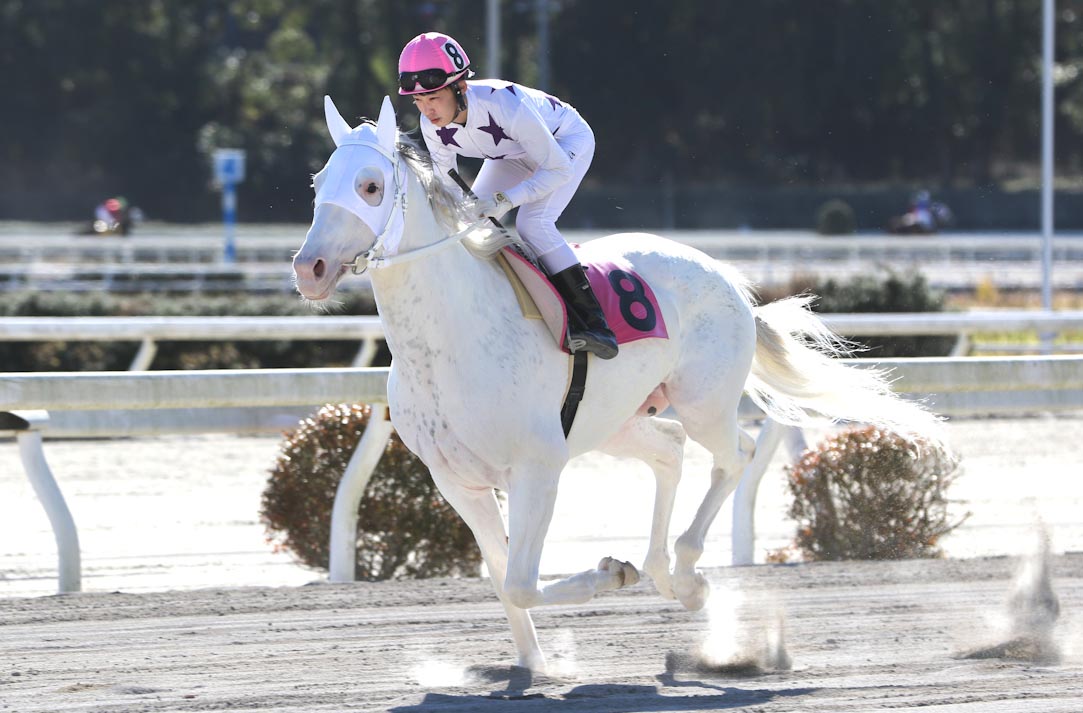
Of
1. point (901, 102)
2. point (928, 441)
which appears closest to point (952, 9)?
point (901, 102)

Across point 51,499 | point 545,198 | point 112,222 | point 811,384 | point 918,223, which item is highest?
point 918,223

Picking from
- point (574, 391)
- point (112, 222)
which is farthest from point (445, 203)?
point (112, 222)

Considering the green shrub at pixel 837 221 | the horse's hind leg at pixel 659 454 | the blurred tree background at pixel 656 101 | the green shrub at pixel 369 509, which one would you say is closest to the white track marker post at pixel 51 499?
the green shrub at pixel 369 509

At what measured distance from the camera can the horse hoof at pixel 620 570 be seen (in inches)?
197

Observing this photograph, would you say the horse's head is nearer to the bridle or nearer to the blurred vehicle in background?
the bridle

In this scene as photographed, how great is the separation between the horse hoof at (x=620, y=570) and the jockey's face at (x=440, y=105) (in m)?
1.39

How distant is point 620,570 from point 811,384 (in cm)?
156

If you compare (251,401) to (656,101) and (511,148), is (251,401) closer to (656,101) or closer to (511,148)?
(511,148)

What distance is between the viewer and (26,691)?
15.6 feet

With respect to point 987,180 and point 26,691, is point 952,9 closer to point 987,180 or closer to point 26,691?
point 987,180

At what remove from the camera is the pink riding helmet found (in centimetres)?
476

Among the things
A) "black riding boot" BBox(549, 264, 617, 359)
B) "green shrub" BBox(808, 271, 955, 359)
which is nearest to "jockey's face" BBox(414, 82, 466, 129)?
"black riding boot" BBox(549, 264, 617, 359)

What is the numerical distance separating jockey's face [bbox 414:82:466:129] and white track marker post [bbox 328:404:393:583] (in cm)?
194

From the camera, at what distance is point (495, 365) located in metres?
4.79
